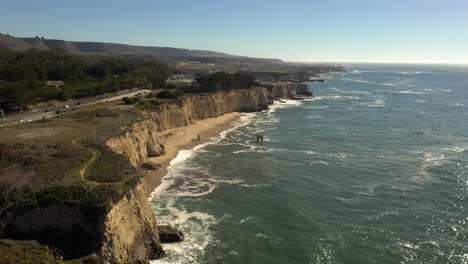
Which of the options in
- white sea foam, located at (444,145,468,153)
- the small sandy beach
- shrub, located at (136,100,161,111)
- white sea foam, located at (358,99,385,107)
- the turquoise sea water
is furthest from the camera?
white sea foam, located at (358,99,385,107)

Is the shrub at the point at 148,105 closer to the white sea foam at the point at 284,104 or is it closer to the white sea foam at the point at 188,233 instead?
the white sea foam at the point at 188,233

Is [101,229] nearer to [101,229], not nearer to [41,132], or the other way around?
[101,229]

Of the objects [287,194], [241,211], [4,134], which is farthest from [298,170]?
[4,134]

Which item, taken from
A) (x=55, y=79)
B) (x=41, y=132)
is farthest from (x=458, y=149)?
(x=55, y=79)

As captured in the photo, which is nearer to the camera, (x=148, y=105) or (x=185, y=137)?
(x=148, y=105)

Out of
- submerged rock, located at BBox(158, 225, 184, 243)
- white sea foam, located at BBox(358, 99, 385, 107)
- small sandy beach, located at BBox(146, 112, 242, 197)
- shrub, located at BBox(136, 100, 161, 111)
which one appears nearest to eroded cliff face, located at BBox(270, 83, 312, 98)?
white sea foam, located at BBox(358, 99, 385, 107)

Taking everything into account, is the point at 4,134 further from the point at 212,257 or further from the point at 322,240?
the point at 322,240

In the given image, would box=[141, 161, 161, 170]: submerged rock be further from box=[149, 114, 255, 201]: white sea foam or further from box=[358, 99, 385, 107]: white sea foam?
box=[358, 99, 385, 107]: white sea foam
